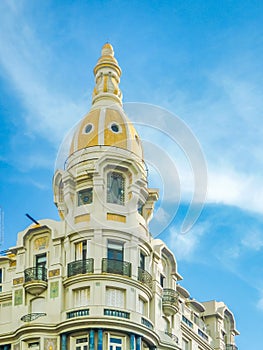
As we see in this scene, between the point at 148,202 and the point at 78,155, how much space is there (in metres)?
6.86

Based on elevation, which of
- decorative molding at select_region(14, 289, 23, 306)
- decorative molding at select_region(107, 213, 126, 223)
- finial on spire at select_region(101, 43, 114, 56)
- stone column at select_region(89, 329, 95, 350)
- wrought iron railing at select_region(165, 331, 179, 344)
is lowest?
stone column at select_region(89, 329, 95, 350)

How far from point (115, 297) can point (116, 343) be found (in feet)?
11.5

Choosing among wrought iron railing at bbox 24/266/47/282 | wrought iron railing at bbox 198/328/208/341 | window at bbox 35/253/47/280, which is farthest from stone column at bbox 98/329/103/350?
wrought iron railing at bbox 198/328/208/341

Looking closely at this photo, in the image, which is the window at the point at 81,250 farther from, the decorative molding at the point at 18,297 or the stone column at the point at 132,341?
the stone column at the point at 132,341

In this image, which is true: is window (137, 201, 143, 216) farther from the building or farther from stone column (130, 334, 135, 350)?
stone column (130, 334, 135, 350)

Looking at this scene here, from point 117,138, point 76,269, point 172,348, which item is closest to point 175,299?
point 172,348

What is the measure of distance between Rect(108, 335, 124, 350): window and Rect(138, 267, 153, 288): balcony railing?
5.47m

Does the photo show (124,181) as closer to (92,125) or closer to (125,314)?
(92,125)

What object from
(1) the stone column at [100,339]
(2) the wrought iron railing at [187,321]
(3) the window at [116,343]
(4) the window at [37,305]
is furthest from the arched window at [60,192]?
(2) the wrought iron railing at [187,321]

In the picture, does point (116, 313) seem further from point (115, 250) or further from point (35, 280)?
point (35, 280)

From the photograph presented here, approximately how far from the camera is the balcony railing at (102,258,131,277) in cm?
6369

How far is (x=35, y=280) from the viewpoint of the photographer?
212 feet

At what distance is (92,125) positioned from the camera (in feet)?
235

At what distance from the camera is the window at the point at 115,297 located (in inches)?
2467
